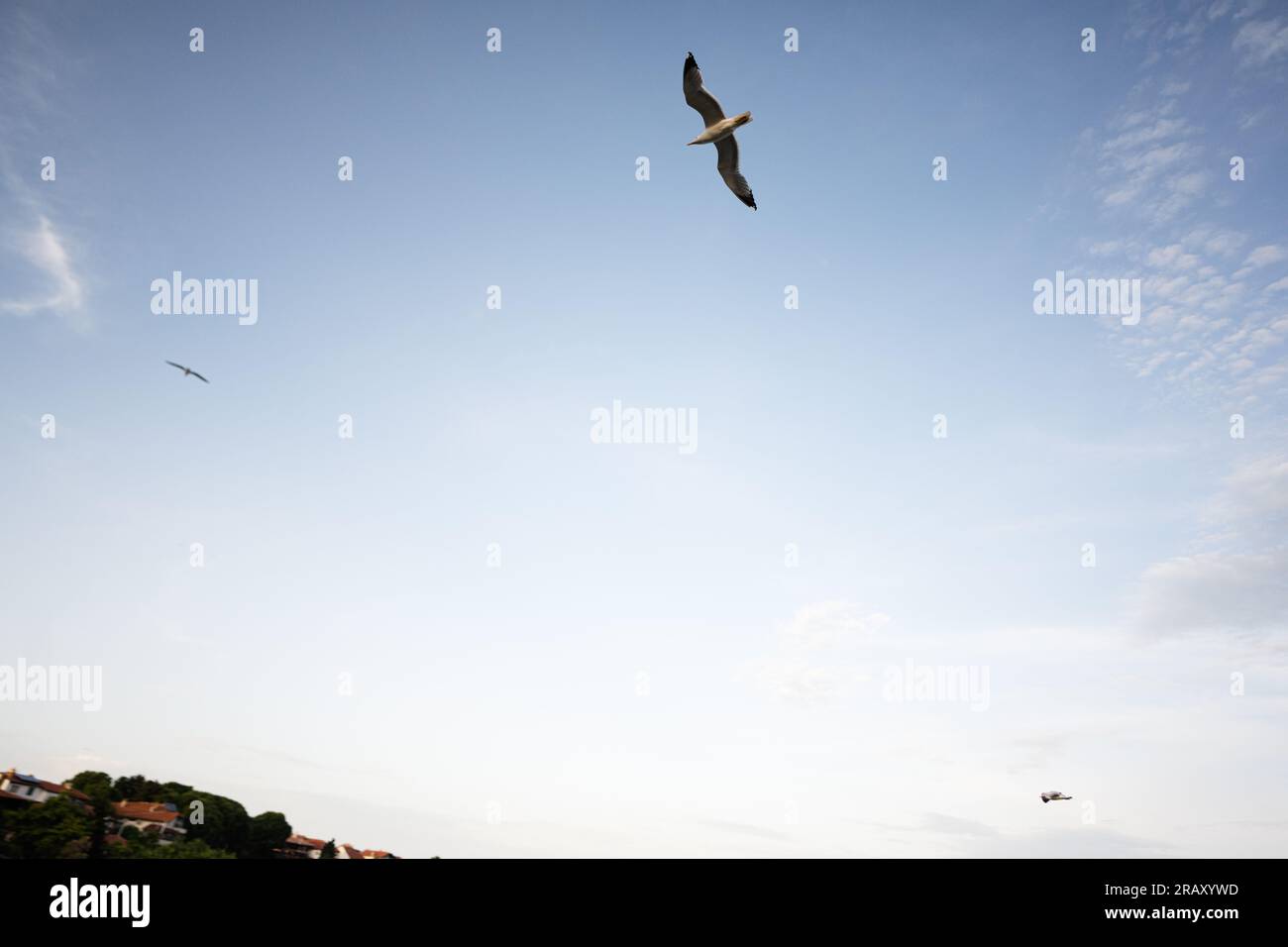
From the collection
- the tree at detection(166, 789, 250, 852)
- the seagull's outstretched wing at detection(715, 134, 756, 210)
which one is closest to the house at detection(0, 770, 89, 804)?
the tree at detection(166, 789, 250, 852)

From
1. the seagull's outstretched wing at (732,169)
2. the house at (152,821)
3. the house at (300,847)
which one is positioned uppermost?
the seagull's outstretched wing at (732,169)

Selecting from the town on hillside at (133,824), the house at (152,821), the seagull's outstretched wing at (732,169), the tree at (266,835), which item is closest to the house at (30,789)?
the town on hillside at (133,824)

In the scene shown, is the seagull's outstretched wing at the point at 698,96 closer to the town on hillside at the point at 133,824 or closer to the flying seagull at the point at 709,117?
the flying seagull at the point at 709,117

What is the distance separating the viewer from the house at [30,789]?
89.7 meters

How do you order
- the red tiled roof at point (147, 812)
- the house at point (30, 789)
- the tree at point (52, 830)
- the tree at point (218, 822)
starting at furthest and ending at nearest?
the tree at point (218, 822), the red tiled roof at point (147, 812), the house at point (30, 789), the tree at point (52, 830)

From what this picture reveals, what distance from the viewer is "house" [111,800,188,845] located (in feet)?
340

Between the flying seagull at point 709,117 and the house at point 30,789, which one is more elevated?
the flying seagull at point 709,117

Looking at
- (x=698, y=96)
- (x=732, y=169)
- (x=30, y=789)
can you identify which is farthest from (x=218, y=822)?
(x=698, y=96)

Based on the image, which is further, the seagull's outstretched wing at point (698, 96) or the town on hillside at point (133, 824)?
the town on hillside at point (133, 824)

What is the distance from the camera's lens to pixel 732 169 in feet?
88.4

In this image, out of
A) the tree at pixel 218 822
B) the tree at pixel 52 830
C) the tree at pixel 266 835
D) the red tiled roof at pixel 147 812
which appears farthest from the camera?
the tree at pixel 266 835
